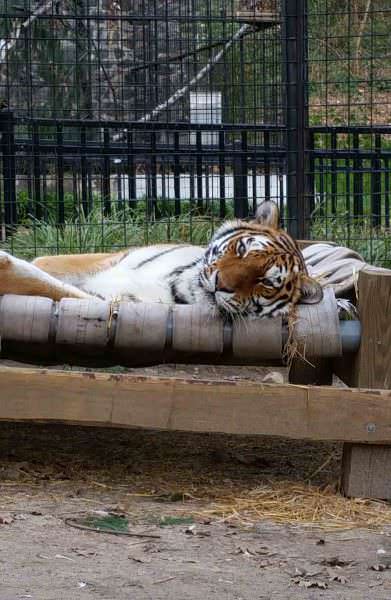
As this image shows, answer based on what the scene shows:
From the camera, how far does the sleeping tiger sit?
386 centimetres

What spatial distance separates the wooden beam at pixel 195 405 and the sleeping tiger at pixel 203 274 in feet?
1.06

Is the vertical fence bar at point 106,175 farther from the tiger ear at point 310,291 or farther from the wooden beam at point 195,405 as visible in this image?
the wooden beam at point 195,405

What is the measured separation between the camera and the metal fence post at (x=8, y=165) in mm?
7168

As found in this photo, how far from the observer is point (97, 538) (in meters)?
3.23

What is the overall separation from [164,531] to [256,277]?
105 cm

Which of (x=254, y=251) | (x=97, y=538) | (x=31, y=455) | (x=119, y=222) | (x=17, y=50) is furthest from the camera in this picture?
(x=17, y=50)

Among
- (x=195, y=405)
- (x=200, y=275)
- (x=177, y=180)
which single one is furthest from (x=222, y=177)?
(x=195, y=405)

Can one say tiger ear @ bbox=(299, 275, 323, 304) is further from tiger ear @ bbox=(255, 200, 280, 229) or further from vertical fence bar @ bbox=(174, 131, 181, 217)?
vertical fence bar @ bbox=(174, 131, 181, 217)

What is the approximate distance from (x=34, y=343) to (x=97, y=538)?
852mm

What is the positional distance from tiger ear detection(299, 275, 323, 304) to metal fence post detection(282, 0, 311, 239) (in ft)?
8.35

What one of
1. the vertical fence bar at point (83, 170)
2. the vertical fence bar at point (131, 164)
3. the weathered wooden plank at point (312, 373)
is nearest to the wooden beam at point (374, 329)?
the weathered wooden plank at point (312, 373)

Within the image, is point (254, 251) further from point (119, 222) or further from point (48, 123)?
point (48, 123)

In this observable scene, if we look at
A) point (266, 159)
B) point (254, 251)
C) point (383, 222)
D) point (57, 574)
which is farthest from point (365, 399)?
point (383, 222)

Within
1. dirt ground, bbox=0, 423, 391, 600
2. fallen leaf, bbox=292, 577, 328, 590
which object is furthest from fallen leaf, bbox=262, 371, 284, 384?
fallen leaf, bbox=292, 577, 328, 590
